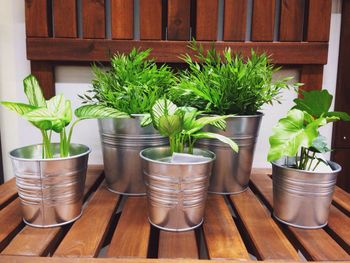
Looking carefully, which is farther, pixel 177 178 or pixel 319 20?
pixel 319 20

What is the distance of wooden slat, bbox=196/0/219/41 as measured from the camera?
995 millimetres

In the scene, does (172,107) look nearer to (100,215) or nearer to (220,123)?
(220,123)

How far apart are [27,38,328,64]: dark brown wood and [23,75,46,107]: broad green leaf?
37 cm

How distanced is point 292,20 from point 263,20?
98 millimetres

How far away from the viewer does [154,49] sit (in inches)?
39.6

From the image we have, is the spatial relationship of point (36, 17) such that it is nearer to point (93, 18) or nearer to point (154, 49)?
point (93, 18)

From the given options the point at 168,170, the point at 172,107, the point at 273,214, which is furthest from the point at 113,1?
the point at 273,214

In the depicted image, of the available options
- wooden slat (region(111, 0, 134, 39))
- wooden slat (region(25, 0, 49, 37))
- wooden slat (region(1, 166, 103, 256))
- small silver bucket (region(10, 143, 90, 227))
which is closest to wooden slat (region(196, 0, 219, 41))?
wooden slat (region(111, 0, 134, 39))

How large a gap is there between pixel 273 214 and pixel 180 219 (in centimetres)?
22

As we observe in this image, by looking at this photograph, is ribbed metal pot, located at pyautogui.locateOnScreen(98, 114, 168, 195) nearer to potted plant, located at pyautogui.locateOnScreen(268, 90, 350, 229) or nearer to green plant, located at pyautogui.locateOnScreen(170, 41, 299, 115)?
green plant, located at pyautogui.locateOnScreen(170, 41, 299, 115)

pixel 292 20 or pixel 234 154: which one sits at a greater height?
pixel 292 20

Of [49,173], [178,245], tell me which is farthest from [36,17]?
[178,245]

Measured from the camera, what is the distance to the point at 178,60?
101 cm

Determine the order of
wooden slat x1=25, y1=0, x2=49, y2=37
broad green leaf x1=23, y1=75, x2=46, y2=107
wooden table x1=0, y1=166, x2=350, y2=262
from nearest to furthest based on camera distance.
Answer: wooden table x1=0, y1=166, x2=350, y2=262 < broad green leaf x1=23, y1=75, x2=46, y2=107 < wooden slat x1=25, y1=0, x2=49, y2=37
